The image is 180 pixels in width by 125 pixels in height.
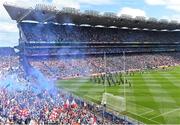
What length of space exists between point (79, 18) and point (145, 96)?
3189cm

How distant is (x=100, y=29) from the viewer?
81.4 metres

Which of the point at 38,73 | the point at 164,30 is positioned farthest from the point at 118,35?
the point at 38,73

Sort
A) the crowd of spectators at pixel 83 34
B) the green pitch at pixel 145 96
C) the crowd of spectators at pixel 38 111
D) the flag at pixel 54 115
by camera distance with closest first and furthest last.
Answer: the crowd of spectators at pixel 38 111 < the flag at pixel 54 115 < the green pitch at pixel 145 96 < the crowd of spectators at pixel 83 34

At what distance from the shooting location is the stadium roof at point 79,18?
59103 mm

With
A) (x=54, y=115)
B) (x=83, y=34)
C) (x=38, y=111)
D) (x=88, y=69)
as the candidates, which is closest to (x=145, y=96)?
(x=38, y=111)

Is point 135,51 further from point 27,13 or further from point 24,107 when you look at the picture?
point 24,107

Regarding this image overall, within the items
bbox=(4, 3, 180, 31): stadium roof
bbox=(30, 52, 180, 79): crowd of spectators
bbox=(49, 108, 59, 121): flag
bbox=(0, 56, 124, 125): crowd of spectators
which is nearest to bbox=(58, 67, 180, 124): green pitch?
bbox=(0, 56, 124, 125): crowd of spectators

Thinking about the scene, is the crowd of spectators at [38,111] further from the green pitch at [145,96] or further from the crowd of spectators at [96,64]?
the crowd of spectators at [96,64]

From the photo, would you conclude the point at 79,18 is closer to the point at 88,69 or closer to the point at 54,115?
the point at 88,69

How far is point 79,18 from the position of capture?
2717 inches

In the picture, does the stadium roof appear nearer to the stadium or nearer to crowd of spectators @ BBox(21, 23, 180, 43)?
the stadium

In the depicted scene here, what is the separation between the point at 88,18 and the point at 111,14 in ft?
15.7

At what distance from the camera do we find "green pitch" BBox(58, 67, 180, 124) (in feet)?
Result: 105

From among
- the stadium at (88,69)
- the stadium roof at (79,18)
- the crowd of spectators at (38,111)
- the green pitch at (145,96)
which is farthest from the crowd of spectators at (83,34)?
the crowd of spectators at (38,111)
